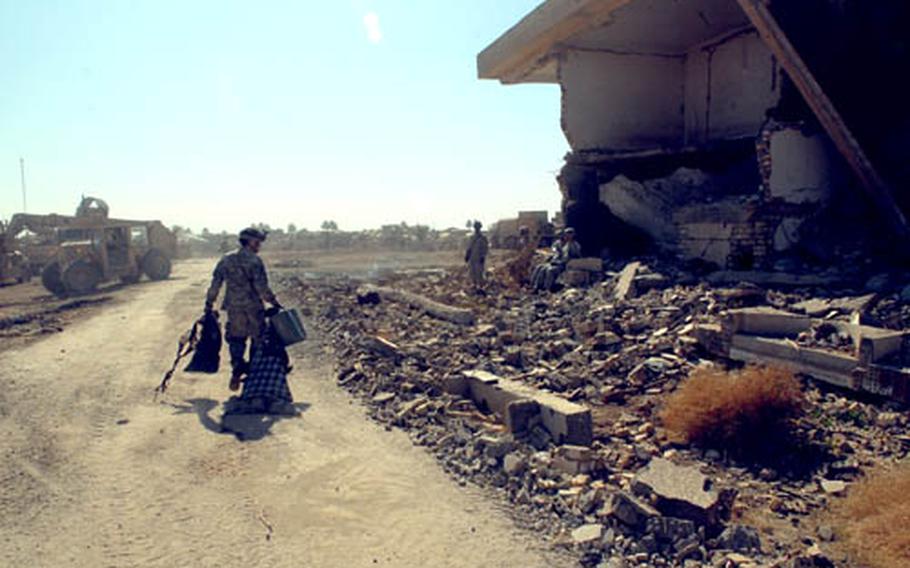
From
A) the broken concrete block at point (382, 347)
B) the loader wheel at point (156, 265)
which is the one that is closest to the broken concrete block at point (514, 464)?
the broken concrete block at point (382, 347)

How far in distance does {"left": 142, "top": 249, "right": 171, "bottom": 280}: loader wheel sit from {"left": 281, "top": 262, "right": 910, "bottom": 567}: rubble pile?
13337 millimetres

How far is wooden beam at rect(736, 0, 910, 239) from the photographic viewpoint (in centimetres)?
729

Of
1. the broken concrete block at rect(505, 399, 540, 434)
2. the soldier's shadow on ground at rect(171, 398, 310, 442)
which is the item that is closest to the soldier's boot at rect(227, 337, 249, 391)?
the soldier's shadow on ground at rect(171, 398, 310, 442)

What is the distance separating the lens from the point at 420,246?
34.8 m

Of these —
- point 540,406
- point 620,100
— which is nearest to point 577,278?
point 620,100

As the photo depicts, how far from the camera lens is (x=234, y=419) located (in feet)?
16.6

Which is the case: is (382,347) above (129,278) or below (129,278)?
below

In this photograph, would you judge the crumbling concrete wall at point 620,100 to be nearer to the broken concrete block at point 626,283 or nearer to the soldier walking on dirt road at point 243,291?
the broken concrete block at point 626,283

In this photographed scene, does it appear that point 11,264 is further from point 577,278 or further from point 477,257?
point 577,278

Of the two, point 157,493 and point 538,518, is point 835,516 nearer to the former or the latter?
point 538,518

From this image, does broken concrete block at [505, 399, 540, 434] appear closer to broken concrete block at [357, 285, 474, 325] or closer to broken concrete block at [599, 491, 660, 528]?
broken concrete block at [599, 491, 660, 528]

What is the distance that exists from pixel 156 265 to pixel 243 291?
1591 cm

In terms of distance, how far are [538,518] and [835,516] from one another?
165cm

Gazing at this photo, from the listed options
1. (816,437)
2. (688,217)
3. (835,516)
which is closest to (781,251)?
(688,217)
